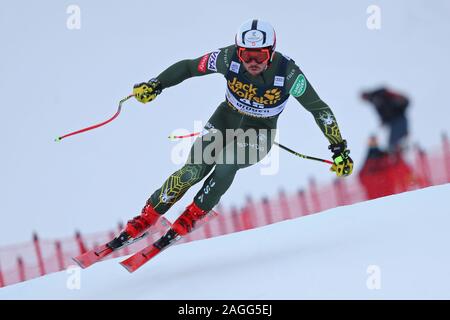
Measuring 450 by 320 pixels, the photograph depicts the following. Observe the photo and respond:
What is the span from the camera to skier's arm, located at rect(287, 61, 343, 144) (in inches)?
171

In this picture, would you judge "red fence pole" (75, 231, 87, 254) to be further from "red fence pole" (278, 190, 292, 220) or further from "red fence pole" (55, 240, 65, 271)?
"red fence pole" (278, 190, 292, 220)

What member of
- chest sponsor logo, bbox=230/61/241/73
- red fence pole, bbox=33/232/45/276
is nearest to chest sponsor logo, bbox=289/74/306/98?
chest sponsor logo, bbox=230/61/241/73

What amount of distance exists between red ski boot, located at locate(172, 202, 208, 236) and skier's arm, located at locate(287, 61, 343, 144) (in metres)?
1.02

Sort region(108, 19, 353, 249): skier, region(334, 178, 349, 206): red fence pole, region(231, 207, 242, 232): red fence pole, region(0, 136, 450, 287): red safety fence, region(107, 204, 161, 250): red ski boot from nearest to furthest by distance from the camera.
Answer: region(108, 19, 353, 249): skier → region(107, 204, 161, 250): red ski boot → region(0, 136, 450, 287): red safety fence → region(231, 207, 242, 232): red fence pole → region(334, 178, 349, 206): red fence pole

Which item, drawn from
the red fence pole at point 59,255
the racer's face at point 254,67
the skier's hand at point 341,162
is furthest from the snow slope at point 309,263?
the racer's face at point 254,67

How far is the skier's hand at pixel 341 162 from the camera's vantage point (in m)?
4.35

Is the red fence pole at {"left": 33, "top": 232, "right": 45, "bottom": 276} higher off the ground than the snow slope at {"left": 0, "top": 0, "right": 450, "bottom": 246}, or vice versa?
the snow slope at {"left": 0, "top": 0, "right": 450, "bottom": 246}

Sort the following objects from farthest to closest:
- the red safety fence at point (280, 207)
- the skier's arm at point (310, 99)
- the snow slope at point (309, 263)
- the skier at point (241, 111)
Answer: the red safety fence at point (280, 207) < the skier's arm at point (310, 99) < the skier at point (241, 111) < the snow slope at point (309, 263)

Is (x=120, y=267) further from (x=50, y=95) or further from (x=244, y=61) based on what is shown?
(x=50, y=95)

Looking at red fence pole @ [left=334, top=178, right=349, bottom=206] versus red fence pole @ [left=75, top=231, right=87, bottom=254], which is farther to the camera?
red fence pole @ [left=334, top=178, right=349, bottom=206]

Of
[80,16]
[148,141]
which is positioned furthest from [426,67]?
[80,16]

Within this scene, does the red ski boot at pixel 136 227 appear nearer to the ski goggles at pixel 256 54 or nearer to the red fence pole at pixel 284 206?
the ski goggles at pixel 256 54

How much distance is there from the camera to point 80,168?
6.42 metres

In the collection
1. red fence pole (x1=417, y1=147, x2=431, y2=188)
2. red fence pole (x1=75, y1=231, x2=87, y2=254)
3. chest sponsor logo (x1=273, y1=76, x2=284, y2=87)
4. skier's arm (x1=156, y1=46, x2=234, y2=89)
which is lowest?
red fence pole (x1=75, y1=231, x2=87, y2=254)
